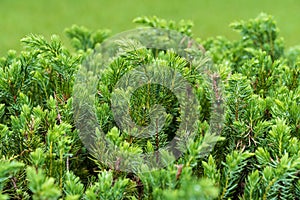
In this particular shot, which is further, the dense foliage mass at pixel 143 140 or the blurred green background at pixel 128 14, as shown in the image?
the blurred green background at pixel 128 14

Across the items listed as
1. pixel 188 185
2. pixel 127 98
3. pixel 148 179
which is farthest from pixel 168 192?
pixel 127 98

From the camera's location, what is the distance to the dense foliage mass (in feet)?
3.97

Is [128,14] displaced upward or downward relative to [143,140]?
upward

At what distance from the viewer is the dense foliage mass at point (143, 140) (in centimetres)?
121

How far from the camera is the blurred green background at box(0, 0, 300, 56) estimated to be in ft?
22.6

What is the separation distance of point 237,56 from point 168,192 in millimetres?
1420

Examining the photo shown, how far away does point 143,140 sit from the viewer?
142cm

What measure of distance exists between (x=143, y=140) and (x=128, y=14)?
6.32m

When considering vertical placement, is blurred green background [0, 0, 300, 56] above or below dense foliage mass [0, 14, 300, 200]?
above

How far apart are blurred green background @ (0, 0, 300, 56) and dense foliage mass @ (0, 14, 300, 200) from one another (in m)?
5.03

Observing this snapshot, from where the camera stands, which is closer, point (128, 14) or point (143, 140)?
point (143, 140)

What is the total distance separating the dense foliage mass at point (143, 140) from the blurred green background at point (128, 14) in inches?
198

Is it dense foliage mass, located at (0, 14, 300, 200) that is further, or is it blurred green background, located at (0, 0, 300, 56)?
blurred green background, located at (0, 0, 300, 56)

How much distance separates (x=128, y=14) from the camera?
24.8 ft
